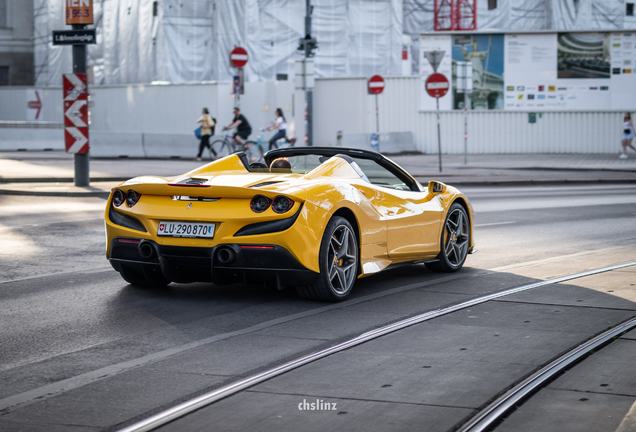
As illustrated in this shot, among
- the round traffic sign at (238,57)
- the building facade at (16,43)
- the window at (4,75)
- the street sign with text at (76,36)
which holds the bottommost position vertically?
the street sign with text at (76,36)

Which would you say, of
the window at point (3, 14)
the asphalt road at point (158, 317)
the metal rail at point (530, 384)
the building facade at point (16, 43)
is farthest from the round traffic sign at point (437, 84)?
the window at point (3, 14)

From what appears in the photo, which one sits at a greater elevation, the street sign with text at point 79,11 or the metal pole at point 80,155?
the street sign with text at point 79,11

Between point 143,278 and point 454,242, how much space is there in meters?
3.02

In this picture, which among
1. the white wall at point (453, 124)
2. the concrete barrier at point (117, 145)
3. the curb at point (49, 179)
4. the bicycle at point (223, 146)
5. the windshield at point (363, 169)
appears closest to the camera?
the windshield at point (363, 169)

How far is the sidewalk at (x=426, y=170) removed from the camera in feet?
62.5

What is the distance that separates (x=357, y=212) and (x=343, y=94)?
27.2m

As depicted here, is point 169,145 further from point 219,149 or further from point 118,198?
point 118,198

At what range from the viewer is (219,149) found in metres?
28.0

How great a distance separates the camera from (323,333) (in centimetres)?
579

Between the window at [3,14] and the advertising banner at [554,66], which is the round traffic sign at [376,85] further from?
the window at [3,14]

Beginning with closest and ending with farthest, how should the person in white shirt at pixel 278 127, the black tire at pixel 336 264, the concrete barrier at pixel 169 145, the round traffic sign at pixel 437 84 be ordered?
the black tire at pixel 336 264
the round traffic sign at pixel 437 84
the person in white shirt at pixel 278 127
the concrete barrier at pixel 169 145

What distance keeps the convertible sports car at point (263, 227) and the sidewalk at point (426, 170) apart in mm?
10296

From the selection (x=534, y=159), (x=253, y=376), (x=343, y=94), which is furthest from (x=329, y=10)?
Answer: (x=253, y=376)

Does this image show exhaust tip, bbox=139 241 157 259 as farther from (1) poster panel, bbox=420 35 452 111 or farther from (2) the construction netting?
(2) the construction netting
